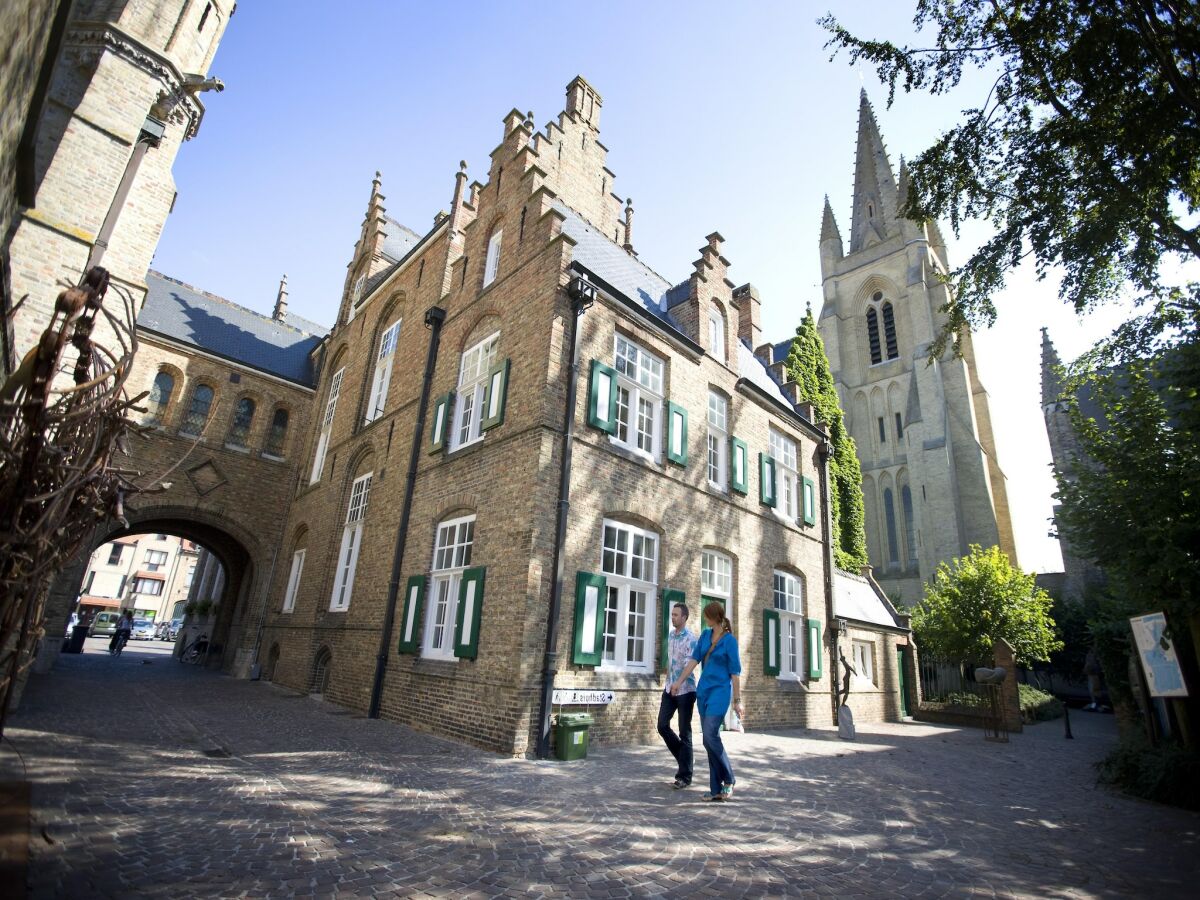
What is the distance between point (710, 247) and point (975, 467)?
29445 mm

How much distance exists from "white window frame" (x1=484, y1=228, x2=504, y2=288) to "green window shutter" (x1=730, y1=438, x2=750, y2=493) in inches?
243

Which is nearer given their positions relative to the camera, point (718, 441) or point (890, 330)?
point (718, 441)

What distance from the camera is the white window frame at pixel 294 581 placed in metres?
16.3

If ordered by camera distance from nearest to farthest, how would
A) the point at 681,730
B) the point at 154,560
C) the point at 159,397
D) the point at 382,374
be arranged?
the point at 681,730 < the point at 382,374 < the point at 159,397 < the point at 154,560

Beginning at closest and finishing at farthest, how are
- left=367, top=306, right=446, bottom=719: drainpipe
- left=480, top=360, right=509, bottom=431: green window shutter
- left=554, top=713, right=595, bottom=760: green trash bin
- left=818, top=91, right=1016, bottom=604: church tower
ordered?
left=554, top=713, right=595, bottom=760: green trash bin
left=480, top=360, right=509, bottom=431: green window shutter
left=367, top=306, right=446, bottom=719: drainpipe
left=818, top=91, right=1016, bottom=604: church tower

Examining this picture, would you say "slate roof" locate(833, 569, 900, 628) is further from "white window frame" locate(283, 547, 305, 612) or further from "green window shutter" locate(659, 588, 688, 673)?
"white window frame" locate(283, 547, 305, 612)

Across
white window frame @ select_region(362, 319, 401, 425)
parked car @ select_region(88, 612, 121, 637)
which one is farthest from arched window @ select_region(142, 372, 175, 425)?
parked car @ select_region(88, 612, 121, 637)

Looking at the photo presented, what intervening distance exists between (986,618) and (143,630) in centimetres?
5205

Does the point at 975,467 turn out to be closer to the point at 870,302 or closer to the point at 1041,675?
the point at 1041,675

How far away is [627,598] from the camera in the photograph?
988 cm

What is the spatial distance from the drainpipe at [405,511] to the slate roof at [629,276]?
3449mm

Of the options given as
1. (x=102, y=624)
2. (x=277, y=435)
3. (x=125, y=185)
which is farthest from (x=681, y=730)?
(x=102, y=624)

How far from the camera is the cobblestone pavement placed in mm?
3551

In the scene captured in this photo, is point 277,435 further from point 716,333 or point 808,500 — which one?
point 808,500
